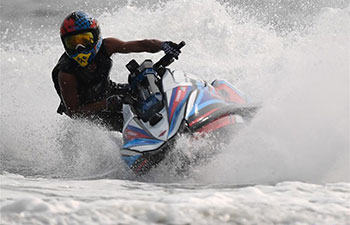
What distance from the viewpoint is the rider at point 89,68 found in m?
5.54

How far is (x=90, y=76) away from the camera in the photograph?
5.83 meters

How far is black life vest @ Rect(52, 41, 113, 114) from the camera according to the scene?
574 centimetres

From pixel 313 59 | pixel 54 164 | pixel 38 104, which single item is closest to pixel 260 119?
pixel 313 59

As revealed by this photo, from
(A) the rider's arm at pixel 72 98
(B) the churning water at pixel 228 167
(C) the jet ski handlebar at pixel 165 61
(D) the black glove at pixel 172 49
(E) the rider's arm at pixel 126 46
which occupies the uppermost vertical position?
(E) the rider's arm at pixel 126 46

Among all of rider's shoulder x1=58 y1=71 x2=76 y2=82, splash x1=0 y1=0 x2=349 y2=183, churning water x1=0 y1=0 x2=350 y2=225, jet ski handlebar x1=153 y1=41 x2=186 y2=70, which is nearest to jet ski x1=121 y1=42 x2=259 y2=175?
jet ski handlebar x1=153 y1=41 x2=186 y2=70

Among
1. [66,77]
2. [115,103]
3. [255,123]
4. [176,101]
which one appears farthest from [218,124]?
[66,77]

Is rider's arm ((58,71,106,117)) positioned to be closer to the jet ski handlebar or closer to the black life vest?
the black life vest

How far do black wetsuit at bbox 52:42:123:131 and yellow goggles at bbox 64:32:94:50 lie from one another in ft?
0.81

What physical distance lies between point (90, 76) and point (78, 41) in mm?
459

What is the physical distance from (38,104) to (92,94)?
466 centimetres

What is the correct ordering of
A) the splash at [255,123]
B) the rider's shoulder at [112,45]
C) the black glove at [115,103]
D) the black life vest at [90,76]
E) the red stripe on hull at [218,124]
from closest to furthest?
the splash at [255,123] → the red stripe on hull at [218,124] → the black glove at [115,103] → the black life vest at [90,76] → the rider's shoulder at [112,45]

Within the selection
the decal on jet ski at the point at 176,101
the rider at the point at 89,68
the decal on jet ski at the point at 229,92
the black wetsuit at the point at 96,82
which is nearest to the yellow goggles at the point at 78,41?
the rider at the point at 89,68

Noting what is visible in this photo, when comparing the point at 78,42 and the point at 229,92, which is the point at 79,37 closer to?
the point at 78,42

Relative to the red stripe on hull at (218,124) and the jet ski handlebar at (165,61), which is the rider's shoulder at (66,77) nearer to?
the jet ski handlebar at (165,61)
